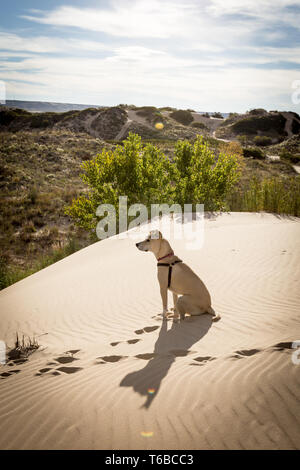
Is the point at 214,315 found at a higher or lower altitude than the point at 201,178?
lower

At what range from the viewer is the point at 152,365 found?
3.37 metres

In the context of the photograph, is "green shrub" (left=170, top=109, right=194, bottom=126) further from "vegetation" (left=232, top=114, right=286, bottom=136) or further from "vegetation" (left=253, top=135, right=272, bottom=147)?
"vegetation" (left=253, top=135, right=272, bottom=147)

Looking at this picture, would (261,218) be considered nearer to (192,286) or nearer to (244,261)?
(244,261)

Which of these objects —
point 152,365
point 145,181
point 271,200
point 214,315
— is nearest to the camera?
point 152,365

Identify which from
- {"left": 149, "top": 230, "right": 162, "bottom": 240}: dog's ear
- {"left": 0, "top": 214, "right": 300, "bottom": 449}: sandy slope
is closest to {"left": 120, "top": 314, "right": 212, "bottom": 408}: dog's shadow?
{"left": 0, "top": 214, "right": 300, "bottom": 449}: sandy slope

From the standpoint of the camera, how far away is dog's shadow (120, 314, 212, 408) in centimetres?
292

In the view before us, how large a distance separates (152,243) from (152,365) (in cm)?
180

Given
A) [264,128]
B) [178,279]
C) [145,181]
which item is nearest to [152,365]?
[178,279]

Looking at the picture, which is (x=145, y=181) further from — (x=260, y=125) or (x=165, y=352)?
(x=260, y=125)

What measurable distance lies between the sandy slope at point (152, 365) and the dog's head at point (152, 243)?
1183 millimetres

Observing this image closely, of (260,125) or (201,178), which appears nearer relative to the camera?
(201,178)

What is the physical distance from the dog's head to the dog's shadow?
3.85 ft

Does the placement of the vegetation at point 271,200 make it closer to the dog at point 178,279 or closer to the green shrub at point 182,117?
the dog at point 178,279

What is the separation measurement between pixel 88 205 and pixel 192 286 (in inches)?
370
